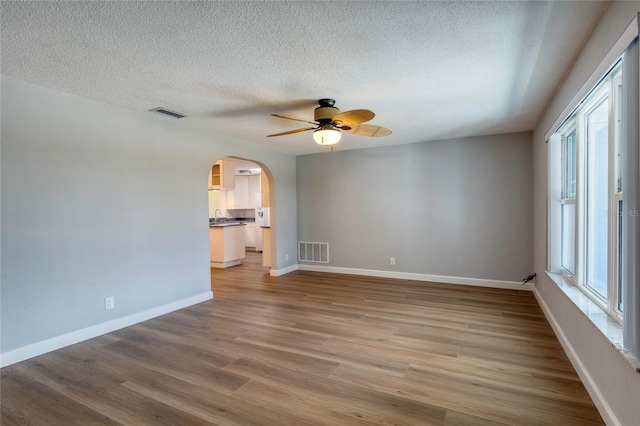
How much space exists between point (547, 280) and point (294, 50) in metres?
3.55

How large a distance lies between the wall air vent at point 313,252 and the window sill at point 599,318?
13.1ft

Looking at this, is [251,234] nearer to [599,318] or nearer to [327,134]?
[327,134]

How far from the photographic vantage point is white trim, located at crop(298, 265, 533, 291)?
16.1ft

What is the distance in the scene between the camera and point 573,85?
96.7 inches

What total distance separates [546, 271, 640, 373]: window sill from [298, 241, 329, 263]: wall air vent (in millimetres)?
3990

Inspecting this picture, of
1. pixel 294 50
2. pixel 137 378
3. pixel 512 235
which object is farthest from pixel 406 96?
pixel 137 378

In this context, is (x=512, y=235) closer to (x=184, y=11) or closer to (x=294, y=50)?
(x=294, y=50)

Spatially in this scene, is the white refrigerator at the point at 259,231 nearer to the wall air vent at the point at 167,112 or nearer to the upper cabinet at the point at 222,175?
the upper cabinet at the point at 222,175

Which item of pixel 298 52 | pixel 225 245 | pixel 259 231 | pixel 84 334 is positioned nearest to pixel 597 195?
pixel 298 52

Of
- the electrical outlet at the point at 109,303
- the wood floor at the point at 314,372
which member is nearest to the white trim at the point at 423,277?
the wood floor at the point at 314,372

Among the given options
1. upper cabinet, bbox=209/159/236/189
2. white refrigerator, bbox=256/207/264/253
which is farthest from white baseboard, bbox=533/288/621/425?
white refrigerator, bbox=256/207/264/253

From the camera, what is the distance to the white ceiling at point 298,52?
1832 millimetres

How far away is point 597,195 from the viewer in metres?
2.53

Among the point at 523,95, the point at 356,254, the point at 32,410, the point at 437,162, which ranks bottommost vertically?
the point at 32,410
